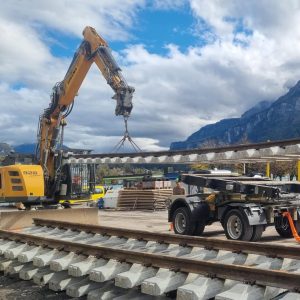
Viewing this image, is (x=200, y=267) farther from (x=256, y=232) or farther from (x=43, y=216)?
(x=43, y=216)

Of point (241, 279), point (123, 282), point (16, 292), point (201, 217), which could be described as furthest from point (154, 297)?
point (201, 217)

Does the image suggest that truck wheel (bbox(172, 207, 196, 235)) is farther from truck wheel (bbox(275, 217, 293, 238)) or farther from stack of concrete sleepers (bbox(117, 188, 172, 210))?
stack of concrete sleepers (bbox(117, 188, 172, 210))

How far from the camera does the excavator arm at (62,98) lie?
21922mm

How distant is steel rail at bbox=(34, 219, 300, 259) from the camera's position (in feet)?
23.8

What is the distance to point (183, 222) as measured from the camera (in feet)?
43.3

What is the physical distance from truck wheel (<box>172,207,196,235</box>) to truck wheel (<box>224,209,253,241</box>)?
117cm

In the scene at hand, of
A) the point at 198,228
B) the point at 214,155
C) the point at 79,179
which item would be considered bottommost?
the point at 198,228

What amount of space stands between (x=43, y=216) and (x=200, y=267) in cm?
876

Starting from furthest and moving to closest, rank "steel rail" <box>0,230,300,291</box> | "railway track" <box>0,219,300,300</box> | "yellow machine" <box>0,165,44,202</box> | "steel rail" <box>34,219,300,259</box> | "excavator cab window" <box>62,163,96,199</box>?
"excavator cab window" <box>62,163,96,199</box>
"yellow machine" <box>0,165,44,202</box>
"steel rail" <box>34,219,300,259</box>
"railway track" <box>0,219,300,300</box>
"steel rail" <box>0,230,300,291</box>

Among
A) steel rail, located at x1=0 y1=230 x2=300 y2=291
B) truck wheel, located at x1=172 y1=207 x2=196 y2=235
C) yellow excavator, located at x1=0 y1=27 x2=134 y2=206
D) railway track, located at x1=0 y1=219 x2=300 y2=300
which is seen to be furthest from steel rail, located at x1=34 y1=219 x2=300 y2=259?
yellow excavator, located at x1=0 y1=27 x2=134 y2=206

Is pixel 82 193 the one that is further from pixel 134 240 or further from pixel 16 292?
pixel 16 292

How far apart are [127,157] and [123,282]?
51.8 feet

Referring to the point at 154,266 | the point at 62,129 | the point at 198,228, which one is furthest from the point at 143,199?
the point at 154,266

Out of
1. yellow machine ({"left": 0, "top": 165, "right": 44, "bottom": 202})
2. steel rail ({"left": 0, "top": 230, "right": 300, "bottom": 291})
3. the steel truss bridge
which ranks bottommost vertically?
steel rail ({"left": 0, "top": 230, "right": 300, "bottom": 291})
